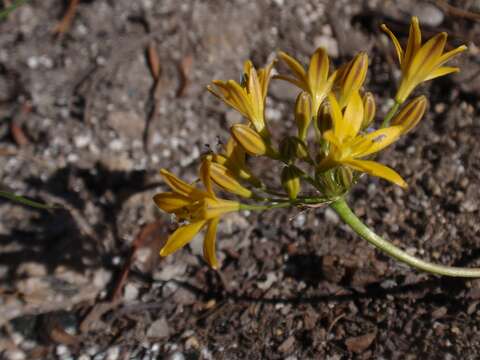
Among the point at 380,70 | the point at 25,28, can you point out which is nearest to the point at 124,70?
the point at 25,28

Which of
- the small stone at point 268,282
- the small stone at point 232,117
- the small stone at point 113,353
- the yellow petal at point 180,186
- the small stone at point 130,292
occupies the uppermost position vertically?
the yellow petal at point 180,186

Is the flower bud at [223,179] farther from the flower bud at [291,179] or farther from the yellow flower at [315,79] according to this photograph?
the yellow flower at [315,79]

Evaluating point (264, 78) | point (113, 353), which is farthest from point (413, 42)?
point (113, 353)

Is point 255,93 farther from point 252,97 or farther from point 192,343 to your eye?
point 192,343

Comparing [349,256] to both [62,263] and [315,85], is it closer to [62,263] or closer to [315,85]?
[315,85]

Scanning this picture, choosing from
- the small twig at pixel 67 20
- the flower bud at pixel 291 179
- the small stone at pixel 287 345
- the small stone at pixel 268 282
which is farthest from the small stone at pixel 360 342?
the small twig at pixel 67 20

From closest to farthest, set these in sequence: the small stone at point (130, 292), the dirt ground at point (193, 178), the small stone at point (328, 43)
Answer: the dirt ground at point (193, 178) → the small stone at point (130, 292) → the small stone at point (328, 43)

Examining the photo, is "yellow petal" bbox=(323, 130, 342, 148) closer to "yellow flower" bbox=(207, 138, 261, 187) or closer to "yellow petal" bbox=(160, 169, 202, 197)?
"yellow flower" bbox=(207, 138, 261, 187)
